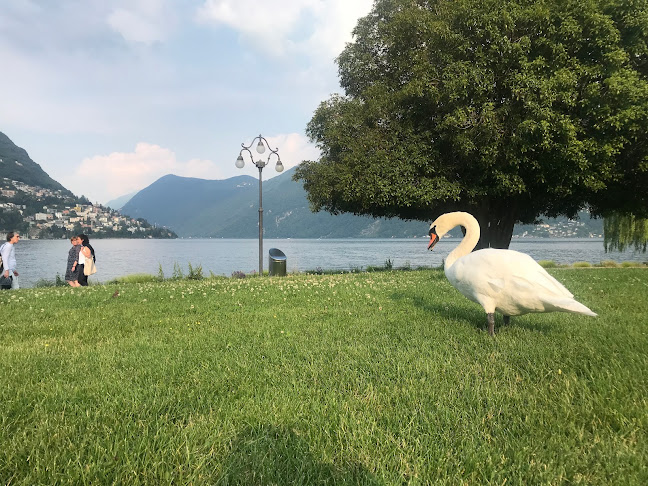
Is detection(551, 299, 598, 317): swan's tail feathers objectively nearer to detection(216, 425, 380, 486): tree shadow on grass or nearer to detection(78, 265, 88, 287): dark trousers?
detection(216, 425, 380, 486): tree shadow on grass

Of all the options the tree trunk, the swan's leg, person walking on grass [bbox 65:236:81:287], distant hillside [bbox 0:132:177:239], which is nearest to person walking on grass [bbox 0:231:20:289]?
person walking on grass [bbox 65:236:81:287]

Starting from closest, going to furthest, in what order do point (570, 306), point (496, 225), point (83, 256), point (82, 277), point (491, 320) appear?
point (570, 306)
point (491, 320)
point (83, 256)
point (82, 277)
point (496, 225)

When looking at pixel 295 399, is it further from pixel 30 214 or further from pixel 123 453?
pixel 30 214

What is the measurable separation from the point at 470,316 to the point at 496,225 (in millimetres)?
17711

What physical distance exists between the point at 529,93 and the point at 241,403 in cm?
1718

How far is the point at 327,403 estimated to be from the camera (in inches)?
148

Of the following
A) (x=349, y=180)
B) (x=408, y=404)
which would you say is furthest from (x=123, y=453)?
(x=349, y=180)

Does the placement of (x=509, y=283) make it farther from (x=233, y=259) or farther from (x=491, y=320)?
(x=233, y=259)

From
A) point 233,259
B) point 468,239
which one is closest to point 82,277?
point 468,239

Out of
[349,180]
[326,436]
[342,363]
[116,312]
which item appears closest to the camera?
[326,436]

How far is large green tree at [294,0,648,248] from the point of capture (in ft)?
52.9

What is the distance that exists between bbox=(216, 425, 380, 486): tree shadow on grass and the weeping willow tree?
35237 mm

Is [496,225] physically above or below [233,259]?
above

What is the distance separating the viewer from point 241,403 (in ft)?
12.3
